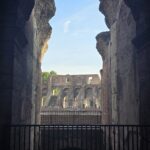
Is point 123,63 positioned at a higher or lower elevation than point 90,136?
higher

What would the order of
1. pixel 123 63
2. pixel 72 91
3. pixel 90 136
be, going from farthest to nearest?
pixel 72 91
pixel 123 63
pixel 90 136

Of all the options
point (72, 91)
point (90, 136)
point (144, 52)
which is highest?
point (72, 91)

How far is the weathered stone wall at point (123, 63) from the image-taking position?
948cm

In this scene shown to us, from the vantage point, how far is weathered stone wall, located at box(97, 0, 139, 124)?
31.1ft

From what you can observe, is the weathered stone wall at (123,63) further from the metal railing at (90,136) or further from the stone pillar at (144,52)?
the stone pillar at (144,52)

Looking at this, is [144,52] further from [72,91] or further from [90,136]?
[72,91]

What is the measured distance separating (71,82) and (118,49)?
31035mm

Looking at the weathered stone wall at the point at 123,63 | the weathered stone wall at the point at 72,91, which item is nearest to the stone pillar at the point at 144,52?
the weathered stone wall at the point at 123,63

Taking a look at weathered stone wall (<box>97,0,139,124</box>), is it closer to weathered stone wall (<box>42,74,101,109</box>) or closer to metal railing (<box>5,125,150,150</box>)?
metal railing (<box>5,125,150,150</box>)

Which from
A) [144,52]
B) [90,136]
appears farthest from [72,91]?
[144,52]

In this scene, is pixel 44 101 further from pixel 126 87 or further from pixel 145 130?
pixel 145 130

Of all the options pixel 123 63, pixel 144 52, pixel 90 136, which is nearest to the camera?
pixel 144 52

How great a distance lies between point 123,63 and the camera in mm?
11102

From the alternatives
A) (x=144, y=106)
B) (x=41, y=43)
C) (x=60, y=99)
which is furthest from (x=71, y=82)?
(x=144, y=106)
